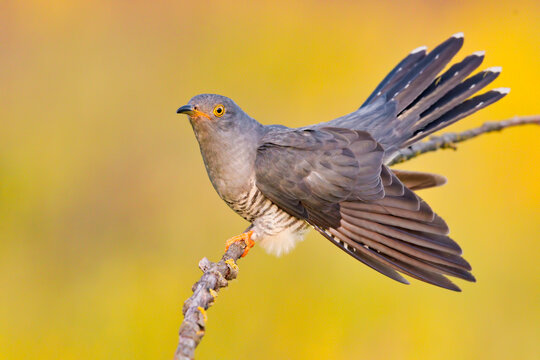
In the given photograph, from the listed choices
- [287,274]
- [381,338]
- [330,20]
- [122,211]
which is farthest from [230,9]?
[381,338]

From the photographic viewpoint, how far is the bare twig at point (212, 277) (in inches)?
68.6

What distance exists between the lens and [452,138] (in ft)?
10.5

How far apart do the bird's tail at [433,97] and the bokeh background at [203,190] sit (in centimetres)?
120

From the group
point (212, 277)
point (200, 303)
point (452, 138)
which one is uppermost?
point (452, 138)

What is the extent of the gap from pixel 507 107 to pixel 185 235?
309cm

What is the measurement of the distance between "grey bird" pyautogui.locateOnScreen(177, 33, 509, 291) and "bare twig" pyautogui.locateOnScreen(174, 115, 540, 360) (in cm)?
14

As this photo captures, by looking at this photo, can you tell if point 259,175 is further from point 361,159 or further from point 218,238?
point 218,238

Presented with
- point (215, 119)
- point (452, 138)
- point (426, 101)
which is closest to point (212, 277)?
point (215, 119)

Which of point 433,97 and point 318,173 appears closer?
point 318,173

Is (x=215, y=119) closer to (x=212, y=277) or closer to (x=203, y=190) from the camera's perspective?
(x=212, y=277)

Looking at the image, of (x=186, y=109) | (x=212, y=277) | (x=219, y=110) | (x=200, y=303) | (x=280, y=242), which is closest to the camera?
(x=200, y=303)

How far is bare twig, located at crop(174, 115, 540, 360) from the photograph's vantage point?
5.72ft

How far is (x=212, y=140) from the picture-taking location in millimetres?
3145

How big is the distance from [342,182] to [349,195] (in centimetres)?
8
